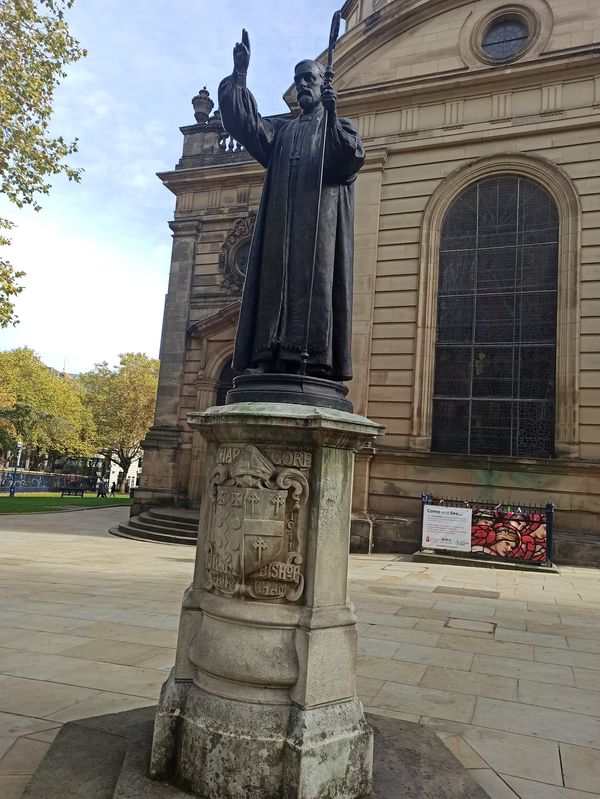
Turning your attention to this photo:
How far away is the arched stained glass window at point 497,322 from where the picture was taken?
1538cm

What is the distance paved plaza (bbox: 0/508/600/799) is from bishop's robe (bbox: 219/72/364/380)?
273 cm

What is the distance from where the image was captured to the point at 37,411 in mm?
42938

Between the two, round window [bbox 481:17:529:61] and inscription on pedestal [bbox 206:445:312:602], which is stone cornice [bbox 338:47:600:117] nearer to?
round window [bbox 481:17:529:61]

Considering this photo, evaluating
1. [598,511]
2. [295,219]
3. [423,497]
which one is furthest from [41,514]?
[295,219]

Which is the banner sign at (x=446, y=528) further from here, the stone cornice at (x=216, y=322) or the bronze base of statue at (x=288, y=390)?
the bronze base of statue at (x=288, y=390)

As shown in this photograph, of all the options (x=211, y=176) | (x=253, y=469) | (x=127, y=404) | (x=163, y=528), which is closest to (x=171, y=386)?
(x=163, y=528)

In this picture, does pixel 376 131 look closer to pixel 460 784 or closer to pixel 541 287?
pixel 541 287

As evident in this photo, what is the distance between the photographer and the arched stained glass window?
15383 mm

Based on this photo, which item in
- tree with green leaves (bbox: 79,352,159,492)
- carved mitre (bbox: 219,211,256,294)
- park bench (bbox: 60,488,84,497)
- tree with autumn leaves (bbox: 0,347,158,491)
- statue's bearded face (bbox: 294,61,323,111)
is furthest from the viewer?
tree with green leaves (bbox: 79,352,159,492)

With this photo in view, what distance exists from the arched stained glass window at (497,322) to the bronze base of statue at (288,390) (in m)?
12.8

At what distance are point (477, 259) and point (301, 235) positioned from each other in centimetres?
1395

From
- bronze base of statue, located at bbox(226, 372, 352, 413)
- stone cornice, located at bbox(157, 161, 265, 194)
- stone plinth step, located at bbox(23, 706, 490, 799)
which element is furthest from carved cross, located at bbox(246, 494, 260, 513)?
stone cornice, located at bbox(157, 161, 265, 194)

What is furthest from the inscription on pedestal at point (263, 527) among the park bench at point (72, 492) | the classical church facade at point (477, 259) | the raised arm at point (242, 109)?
the park bench at point (72, 492)

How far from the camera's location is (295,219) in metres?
3.93
